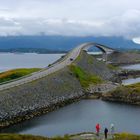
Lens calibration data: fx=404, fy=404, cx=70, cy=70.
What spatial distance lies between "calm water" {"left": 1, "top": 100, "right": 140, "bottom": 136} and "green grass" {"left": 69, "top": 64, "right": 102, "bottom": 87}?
2440 centimetres

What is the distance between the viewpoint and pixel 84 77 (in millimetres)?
128500

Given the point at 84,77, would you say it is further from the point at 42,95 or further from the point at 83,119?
the point at 83,119

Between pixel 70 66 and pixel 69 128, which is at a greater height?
pixel 70 66

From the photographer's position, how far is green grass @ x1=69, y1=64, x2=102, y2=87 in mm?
122875

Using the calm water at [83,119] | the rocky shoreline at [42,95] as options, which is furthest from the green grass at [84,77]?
the calm water at [83,119]

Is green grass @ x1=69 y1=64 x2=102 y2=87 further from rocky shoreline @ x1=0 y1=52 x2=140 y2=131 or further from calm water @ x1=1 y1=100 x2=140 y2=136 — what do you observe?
calm water @ x1=1 y1=100 x2=140 y2=136

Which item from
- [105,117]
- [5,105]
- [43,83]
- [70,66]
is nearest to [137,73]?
[70,66]

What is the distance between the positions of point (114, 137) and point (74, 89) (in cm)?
6076

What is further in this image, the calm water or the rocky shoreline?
the rocky shoreline

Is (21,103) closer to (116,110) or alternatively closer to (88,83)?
(116,110)

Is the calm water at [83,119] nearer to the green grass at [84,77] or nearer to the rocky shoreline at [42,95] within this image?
the rocky shoreline at [42,95]

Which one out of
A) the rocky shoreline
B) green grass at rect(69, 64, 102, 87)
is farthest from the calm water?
green grass at rect(69, 64, 102, 87)

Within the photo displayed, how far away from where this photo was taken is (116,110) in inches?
3504

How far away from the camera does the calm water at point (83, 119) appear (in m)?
68.1
